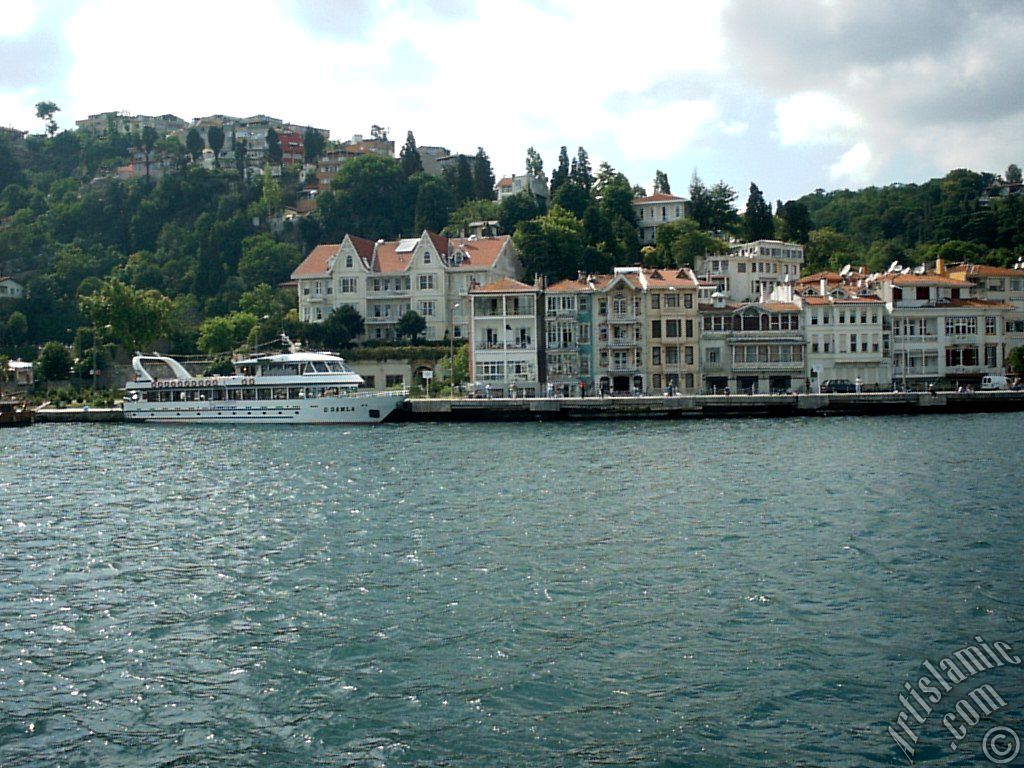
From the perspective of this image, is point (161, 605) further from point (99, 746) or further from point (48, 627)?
point (99, 746)

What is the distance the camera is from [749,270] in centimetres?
8194

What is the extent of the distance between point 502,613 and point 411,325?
59.5m

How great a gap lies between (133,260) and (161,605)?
102496mm

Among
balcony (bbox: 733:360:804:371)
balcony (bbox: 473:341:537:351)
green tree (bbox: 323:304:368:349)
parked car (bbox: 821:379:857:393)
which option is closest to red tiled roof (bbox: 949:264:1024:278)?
parked car (bbox: 821:379:857:393)

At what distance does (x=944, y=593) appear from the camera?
18.2m

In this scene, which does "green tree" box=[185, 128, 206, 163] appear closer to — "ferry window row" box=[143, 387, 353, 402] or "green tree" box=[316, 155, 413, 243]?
"green tree" box=[316, 155, 413, 243]

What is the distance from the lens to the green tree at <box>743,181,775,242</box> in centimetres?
9088

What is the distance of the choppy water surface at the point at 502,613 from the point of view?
12602 millimetres

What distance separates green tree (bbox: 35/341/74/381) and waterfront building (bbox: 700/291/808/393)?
167 feet

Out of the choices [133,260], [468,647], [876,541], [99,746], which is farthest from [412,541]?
[133,260]

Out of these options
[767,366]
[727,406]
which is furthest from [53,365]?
[767,366]

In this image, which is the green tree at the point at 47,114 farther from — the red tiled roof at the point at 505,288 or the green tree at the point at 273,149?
the red tiled roof at the point at 505,288

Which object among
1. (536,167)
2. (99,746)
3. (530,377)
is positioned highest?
(536,167)

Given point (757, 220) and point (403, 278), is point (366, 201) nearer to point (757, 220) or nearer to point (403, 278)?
point (403, 278)
